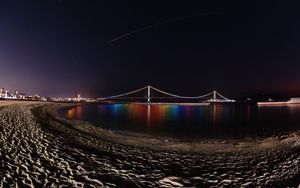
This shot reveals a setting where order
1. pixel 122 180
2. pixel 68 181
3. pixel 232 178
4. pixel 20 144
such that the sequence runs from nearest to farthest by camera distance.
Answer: pixel 68 181 → pixel 122 180 → pixel 232 178 → pixel 20 144

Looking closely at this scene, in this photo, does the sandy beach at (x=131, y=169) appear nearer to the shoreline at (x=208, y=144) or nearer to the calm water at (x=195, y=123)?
the shoreline at (x=208, y=144)

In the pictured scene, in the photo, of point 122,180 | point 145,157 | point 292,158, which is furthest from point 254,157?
point 122,180

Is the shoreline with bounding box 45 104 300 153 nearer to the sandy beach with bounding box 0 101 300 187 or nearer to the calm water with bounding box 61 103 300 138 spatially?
the sandy beach with bounding box 0 101 300 187

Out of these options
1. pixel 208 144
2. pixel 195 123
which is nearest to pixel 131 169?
pixel 208 144

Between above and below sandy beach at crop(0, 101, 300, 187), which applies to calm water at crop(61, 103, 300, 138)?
below

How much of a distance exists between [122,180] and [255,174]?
3873mm

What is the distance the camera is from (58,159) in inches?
231

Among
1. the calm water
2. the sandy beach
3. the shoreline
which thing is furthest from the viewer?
the calm water

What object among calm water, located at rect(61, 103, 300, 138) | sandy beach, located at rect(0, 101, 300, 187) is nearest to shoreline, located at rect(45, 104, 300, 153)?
sandy beach, located at rect(0, 101, 300, 187)

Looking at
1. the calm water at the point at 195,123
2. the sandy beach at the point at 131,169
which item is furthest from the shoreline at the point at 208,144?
the calm water at the point at 195,123

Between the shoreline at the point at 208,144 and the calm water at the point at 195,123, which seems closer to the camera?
the shoreline at the point at 208,144

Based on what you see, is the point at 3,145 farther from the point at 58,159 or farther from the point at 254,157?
the point at 254,157

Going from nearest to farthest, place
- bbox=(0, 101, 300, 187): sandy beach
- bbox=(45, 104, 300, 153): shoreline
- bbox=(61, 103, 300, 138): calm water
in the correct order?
bbox=(0, 101, 300, 187): sandy beach < bbox=(45, 104, 300, 153): shoreline < bbox=(61, 103, 300, 138): calm water

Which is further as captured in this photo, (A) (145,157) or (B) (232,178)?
(A) (145,157)
